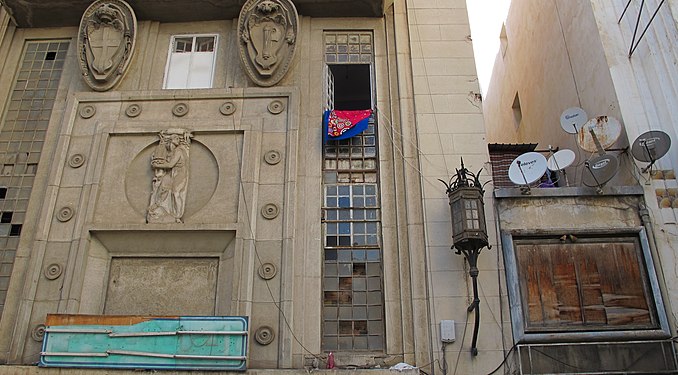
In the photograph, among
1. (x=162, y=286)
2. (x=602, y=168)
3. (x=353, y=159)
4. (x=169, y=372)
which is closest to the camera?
(x=169, y=372)

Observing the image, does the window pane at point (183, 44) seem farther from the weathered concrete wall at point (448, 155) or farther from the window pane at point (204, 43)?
the weathered concrete wall at point (448, 155)

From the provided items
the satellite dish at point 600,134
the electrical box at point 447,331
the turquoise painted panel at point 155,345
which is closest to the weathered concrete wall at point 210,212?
the electrical box at point 447,331

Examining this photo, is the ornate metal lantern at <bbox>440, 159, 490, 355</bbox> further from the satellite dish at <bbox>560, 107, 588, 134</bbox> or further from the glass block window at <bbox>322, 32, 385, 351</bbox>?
the satellite dish at <bbox>560, 107, 588, 134</bbox>

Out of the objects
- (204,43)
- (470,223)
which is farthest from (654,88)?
(204,43)

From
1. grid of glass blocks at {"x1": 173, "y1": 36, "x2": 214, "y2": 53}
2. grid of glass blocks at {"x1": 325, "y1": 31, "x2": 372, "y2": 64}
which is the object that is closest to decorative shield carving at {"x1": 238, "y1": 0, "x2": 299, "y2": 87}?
grid of glass blocks at {"x1": 325, "y1": 31, "x2": 372, "y2": 64}

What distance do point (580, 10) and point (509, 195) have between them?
247 inches

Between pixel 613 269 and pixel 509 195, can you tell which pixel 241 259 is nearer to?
pixel 509 195

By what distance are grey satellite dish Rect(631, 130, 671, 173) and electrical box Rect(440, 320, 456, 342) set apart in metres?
5.50

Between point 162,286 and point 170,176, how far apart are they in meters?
2.62

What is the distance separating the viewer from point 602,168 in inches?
504

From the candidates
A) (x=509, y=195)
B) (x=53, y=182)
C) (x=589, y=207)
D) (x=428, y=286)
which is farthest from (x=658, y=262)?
(x=53, y=182)

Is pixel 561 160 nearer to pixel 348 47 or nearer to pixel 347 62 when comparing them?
pixel 347 62

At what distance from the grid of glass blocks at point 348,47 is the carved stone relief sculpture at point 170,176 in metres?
4.44

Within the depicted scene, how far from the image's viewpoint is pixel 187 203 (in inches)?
543
